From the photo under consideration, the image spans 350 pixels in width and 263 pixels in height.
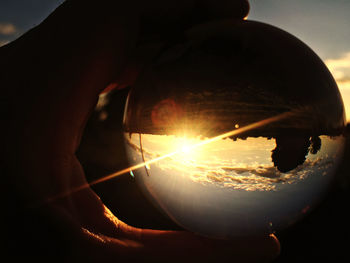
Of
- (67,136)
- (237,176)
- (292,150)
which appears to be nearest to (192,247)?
(237,176)

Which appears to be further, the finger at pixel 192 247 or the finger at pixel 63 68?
the finger at pixel 192 247

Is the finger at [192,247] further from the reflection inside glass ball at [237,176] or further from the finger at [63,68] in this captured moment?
the finger at [63,68]

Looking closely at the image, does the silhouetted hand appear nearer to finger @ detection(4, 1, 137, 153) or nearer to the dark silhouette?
finger @ detection(4, 1, 137, 153)

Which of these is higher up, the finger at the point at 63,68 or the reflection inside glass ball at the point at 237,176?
the finger at the point at 63,68

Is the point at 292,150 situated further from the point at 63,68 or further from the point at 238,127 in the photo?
the point at 63,68

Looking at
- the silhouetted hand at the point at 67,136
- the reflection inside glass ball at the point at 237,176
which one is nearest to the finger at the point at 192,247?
the silhouetted hand at the point at 67,136

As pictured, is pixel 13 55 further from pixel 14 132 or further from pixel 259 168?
pixel 259 168
